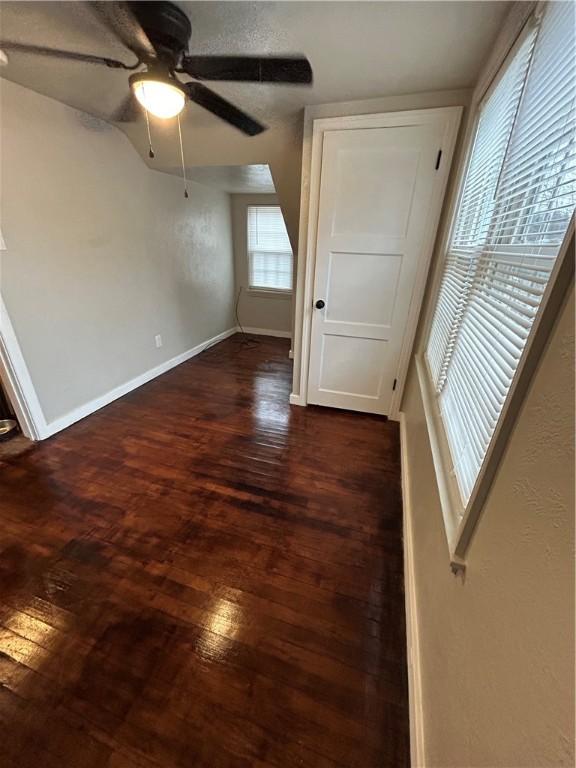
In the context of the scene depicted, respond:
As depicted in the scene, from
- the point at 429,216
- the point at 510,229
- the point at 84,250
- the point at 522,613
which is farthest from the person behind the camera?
the point at 84,250

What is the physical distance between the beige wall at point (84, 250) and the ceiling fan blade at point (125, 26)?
1.06 m

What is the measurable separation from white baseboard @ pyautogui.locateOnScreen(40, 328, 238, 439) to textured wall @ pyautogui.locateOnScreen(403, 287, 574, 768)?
2.68 meters

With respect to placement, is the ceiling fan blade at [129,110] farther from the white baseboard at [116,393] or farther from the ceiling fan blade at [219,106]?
the white baseboard at [116,393]

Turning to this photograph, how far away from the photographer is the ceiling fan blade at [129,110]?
1.77m

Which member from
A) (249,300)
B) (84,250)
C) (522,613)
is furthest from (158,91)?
(249,300)

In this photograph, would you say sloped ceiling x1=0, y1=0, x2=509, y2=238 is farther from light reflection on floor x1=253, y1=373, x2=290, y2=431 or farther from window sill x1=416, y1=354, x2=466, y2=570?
light reflection on floor x1=253, y1=373, x2=290, y2=431

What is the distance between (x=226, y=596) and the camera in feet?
4.22

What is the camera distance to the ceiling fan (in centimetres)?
116

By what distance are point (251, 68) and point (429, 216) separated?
1.35 meters

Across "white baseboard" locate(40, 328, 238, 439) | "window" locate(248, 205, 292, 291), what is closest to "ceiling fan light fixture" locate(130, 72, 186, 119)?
"white baseboard" locate(40, 328, 238, 439)

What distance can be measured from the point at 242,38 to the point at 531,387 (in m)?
1.83

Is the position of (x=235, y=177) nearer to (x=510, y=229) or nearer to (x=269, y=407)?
(x=269, y=407)

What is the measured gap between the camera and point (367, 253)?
2.23m

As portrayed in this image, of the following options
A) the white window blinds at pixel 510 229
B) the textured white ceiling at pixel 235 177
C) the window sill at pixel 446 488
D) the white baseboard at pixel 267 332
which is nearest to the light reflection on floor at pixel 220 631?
the window sill at pixel 446 488
